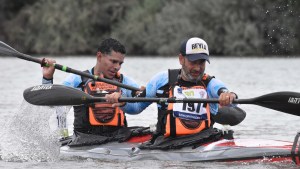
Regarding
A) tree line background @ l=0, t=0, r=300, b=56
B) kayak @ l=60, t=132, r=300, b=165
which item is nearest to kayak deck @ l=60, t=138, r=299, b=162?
kayak @ l=60, t=132, r=300, b=165

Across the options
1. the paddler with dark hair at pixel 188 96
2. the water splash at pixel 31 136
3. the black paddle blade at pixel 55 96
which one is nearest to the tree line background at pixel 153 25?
the water splash at pixel 31 136

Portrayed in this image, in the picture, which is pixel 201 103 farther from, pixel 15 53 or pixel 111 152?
pixel 15 53

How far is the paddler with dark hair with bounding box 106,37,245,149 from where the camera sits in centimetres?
820

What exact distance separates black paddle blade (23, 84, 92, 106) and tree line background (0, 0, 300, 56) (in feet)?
85.5

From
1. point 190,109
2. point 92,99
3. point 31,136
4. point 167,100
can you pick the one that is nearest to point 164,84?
point 167,100

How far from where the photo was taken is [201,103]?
8.25 m

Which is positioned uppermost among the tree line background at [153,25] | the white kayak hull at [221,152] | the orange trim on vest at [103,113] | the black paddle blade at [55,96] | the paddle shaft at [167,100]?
the tree line background at [153,25]

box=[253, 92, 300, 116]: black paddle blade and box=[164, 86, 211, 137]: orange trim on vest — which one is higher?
box=[253, 92, 300, 116]: black paddle blade

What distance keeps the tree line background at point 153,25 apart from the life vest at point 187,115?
26213 mm

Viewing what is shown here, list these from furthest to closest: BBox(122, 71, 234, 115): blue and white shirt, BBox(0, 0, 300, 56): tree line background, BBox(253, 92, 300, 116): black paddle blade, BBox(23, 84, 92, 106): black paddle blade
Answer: BBox(0, 0, 300, 56): tree line background → BBox(23, 84, 92, 106): black paddle blade → BBox(122, 71, 234, 115): blue and white shirt → BBox(253, 92, 300, 116): black paddle blade

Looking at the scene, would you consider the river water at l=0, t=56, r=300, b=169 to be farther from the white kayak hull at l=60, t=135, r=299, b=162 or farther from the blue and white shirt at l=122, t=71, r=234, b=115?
the blue and white shirt at l=122, t=71, r=234, b=115

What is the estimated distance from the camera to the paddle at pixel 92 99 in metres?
7.98

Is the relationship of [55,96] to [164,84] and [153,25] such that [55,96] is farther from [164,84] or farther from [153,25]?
[153,25]

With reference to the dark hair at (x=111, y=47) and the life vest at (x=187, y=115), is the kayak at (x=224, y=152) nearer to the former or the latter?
the life vest at (x=187, y=115)
